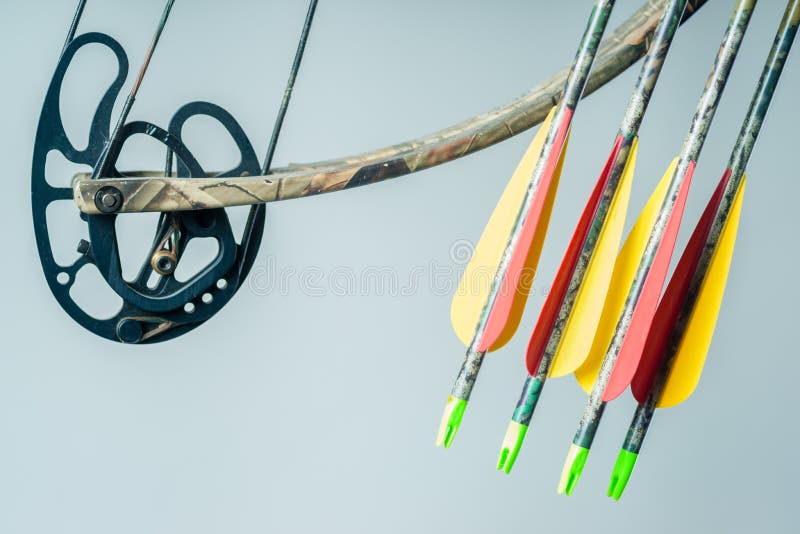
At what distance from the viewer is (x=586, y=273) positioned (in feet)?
3.64

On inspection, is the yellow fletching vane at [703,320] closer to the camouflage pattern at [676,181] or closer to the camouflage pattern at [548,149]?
the camouflage pattern at [676,181]

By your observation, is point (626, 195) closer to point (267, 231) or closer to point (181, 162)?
point (181, 162)

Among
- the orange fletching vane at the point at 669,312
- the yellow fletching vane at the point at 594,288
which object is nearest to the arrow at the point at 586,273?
the yellow fletching vane at the point at 594,288

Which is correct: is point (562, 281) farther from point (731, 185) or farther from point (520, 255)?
point (731, 185)

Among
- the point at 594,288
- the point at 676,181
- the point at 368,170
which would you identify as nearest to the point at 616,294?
the point at 594,288

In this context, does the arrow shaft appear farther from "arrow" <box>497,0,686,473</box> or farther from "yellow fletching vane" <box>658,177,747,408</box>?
"yellow fletching vane" <box>658,177,747,408</box>

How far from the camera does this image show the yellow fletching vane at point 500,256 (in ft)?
3.57

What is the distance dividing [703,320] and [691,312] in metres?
0.02

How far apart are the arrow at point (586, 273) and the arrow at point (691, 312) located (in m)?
0.11

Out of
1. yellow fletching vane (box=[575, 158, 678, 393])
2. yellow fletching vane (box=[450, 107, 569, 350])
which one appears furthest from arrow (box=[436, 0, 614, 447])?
yellow fletching vane (box=[575, 158, 678, 393])

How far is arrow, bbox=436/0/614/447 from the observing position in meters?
1.07

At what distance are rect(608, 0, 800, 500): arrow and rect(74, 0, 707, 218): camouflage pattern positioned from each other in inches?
6.5

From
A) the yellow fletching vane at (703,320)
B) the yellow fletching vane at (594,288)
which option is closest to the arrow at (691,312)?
the yellow fletching vane at (703,320)

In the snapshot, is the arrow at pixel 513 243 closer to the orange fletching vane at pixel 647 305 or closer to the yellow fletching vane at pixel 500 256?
the yellow fletching vane at pixel 500 256
